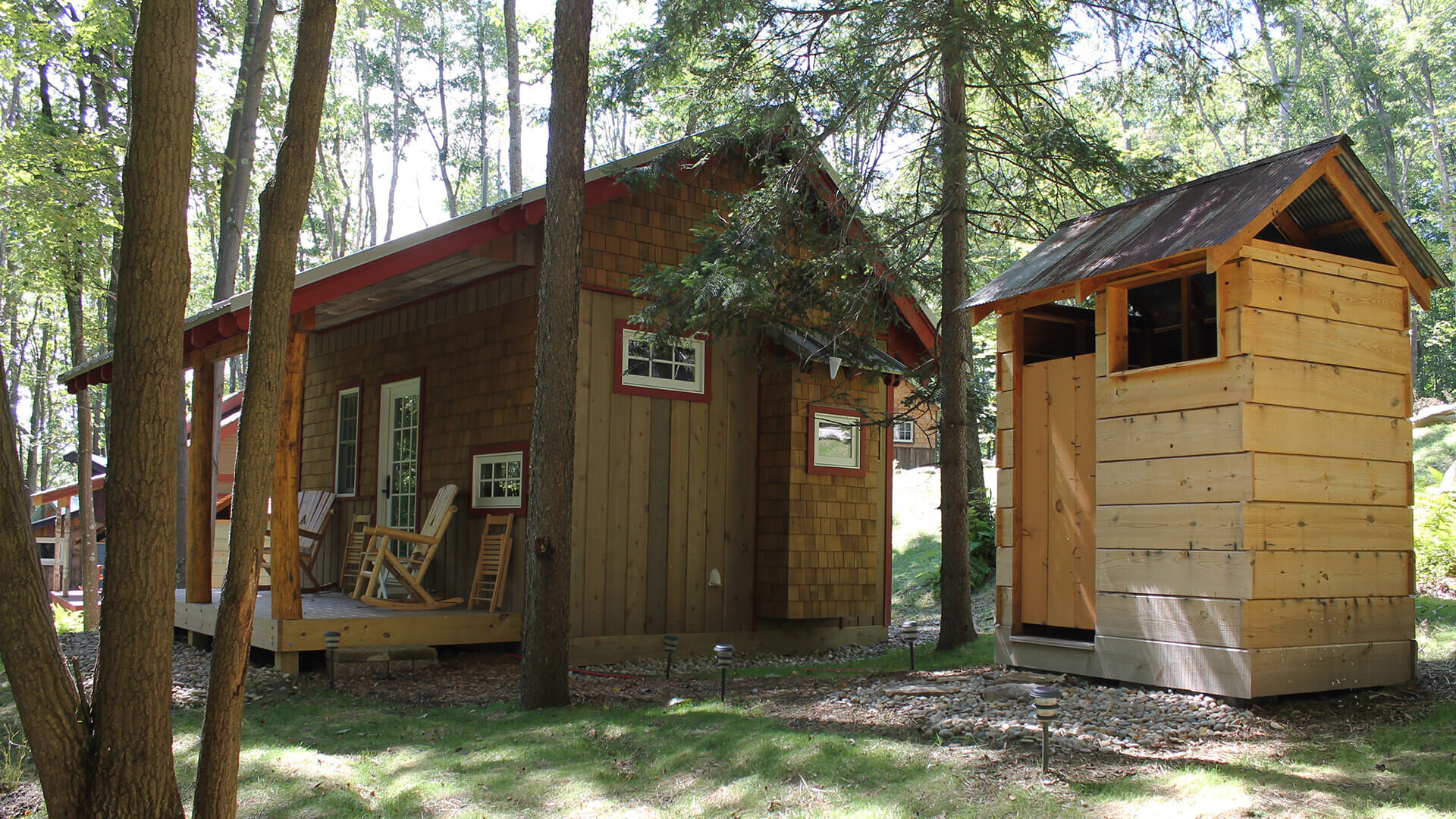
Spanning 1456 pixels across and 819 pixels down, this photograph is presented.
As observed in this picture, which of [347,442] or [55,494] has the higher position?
[347,442]

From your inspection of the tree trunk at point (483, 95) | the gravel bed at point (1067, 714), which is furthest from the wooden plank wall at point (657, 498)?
the tree trunk at point (483, 95)

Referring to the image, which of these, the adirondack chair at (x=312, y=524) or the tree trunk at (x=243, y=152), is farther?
the tree trunk at (x=243, y=152)

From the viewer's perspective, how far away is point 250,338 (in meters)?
3.38

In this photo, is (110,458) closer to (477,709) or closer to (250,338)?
(250,338)

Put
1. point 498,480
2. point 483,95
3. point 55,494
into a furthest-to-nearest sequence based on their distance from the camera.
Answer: point 483,95, point 55,494, point 498,480

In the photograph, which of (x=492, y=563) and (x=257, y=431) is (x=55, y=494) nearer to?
(x=492, y=563)

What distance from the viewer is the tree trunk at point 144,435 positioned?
3.03 metres

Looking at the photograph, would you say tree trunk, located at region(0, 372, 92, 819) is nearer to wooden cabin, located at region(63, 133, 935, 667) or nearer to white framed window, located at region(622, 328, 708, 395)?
wooden cabin, located at region(63, 133, 935, 667)

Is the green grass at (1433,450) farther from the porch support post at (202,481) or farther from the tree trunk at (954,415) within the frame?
the porch support post at (202,481)

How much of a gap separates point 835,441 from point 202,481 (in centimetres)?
553

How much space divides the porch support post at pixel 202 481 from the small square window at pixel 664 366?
3432mm

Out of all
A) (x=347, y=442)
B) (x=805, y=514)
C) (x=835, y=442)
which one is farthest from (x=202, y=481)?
(x=835, y=442)

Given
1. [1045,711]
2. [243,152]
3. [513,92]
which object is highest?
[513,92]

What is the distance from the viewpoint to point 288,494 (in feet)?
23.3
